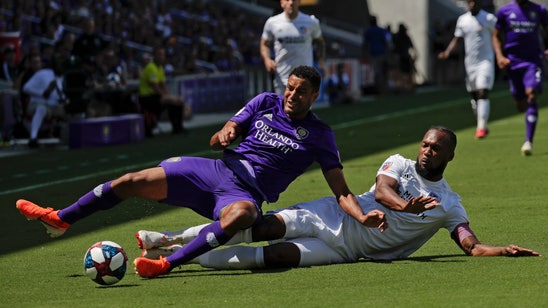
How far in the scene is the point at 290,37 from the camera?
17.4m

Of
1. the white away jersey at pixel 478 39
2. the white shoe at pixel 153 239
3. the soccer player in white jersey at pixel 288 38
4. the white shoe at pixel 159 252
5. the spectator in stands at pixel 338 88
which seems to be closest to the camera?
the white shoe at pixel 153 239

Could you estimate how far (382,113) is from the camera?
29281 mm

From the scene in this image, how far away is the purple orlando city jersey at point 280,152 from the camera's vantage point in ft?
29.2

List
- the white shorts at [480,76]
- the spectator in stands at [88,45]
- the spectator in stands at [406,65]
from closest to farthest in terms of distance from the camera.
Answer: the white shorts at [480,76]
the spectator in stands at [88,45]
the spectator in stands at [406,65]

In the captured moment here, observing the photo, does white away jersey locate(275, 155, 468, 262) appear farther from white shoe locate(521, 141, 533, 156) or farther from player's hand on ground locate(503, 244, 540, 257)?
white shoe locate(521, 141, 533, 156)

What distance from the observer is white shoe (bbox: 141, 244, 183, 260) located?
29.0 ft

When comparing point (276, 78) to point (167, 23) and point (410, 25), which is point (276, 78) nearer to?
point (167, 23)

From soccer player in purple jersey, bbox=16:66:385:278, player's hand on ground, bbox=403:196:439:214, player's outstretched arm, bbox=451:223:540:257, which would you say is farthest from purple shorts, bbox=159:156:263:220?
player's outstretched arm, bbox=451:223:540:257

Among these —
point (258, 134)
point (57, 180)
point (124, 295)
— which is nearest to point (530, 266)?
point (258, 134)

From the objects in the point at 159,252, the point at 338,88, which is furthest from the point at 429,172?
the point at 338,88

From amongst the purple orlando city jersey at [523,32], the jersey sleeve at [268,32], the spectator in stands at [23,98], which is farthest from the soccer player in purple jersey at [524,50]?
the spectator in stands at [23,98]

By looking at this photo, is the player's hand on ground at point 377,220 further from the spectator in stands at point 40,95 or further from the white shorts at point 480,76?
the spectator in stands at point 40,95

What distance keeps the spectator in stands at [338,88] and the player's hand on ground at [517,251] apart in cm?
2468

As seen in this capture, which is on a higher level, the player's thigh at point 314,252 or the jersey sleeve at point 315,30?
the jersey sleeve at point 315,30
